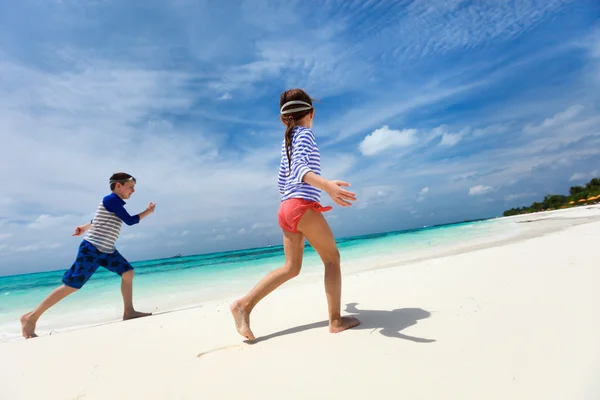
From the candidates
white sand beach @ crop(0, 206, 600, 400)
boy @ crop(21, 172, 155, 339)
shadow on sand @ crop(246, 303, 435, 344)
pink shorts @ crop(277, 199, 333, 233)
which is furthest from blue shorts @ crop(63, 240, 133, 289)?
pink shorts @ crop(277, 199, 333, 233)

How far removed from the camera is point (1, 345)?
289 cm

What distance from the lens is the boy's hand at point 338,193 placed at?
184cm

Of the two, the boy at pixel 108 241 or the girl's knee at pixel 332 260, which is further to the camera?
the boy at pixel 108 241

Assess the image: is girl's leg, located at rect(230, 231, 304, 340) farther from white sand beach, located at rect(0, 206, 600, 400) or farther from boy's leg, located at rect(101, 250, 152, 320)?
boy's leg, located at rect(101, 250, 152, 320)

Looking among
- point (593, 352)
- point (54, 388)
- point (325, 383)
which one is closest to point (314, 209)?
point (325, 383)

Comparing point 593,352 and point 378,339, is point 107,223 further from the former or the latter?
point 593,352

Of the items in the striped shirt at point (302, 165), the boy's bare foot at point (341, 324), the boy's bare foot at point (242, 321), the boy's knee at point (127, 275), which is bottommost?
the boy's bare foot at point (341, 324)

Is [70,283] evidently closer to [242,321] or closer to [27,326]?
[27,326]

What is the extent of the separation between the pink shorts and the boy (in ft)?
7.45

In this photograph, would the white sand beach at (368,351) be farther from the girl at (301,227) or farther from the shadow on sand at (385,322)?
the girl at (301,227)

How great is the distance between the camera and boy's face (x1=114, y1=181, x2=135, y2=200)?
3852mm

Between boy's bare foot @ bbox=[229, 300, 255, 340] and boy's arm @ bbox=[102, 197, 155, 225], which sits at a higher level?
boy's arm @ bbox=[102, 197, 155, 225]

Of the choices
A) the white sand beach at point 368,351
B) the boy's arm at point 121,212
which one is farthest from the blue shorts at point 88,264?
the white sand beach at point 368,351

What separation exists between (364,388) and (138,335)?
2179 mm
